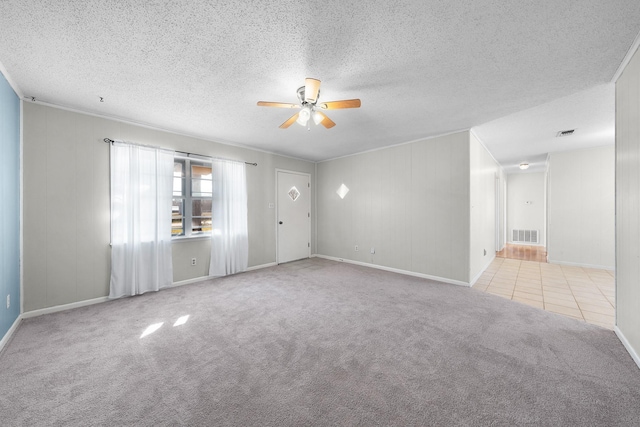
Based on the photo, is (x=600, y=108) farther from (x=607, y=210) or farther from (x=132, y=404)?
(x=132, y=404)

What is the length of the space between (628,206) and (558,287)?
2353 mm

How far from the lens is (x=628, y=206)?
6.93 feet

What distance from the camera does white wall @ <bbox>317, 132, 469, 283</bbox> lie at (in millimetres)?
3961

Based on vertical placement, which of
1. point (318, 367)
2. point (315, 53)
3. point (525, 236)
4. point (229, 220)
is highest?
point (315, 53)

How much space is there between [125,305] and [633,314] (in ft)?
17.6

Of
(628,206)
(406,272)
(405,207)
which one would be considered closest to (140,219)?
(405,207)

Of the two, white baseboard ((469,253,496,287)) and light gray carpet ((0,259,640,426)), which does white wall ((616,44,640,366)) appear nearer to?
light gray carpet ((0,259,640,426))

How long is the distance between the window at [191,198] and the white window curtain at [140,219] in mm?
266

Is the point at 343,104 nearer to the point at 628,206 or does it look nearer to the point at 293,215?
the point at 628,206

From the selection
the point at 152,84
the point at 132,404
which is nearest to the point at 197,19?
the point at 152,84

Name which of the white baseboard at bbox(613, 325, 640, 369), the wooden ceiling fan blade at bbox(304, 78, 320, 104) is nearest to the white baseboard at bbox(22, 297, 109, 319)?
the wooden ceiling fan blade at bbox(304, 78, 320, 104)

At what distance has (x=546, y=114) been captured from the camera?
3.24 m

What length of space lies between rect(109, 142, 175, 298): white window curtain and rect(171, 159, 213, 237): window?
0.27 meters

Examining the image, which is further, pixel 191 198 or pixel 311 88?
pixel 191 198
